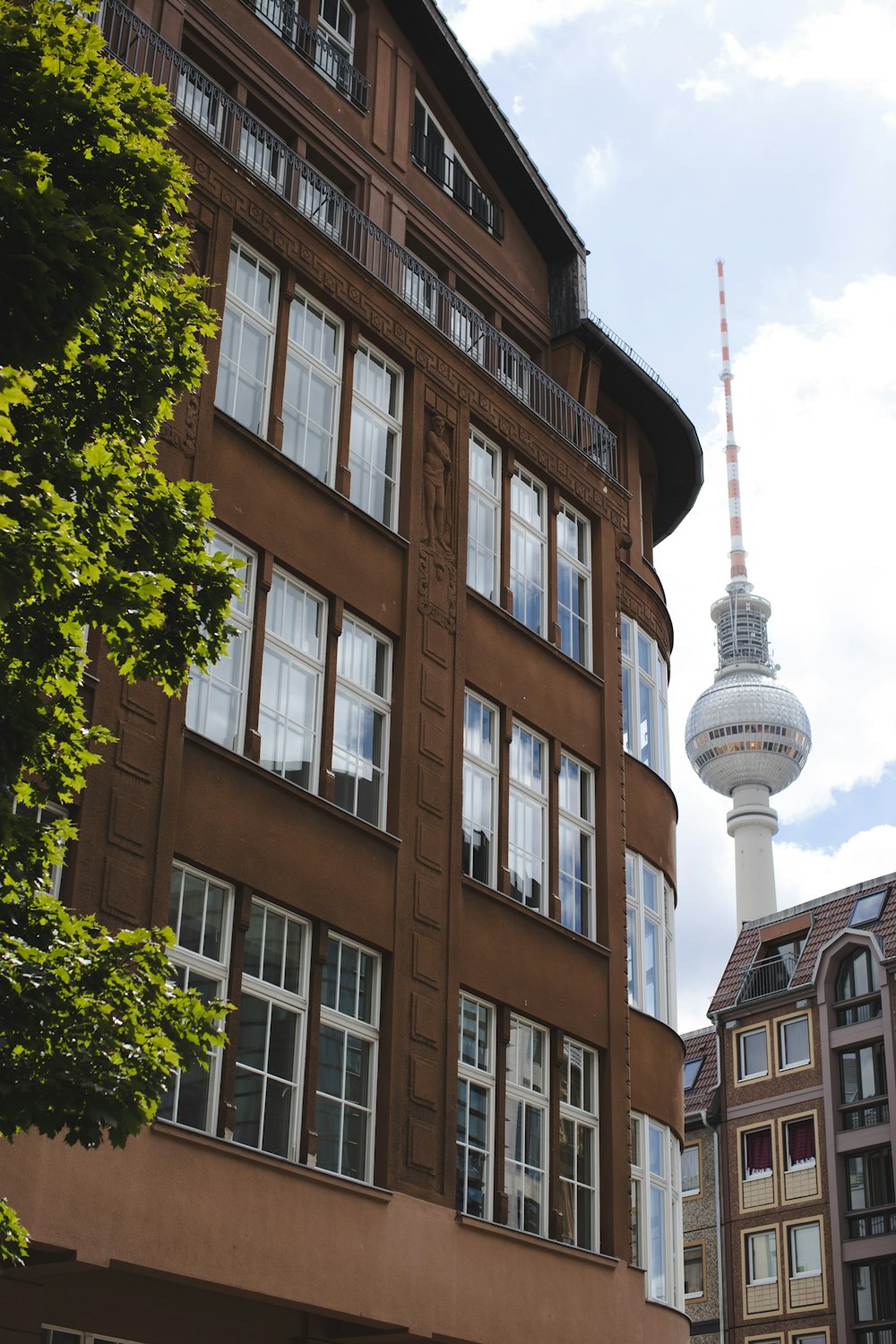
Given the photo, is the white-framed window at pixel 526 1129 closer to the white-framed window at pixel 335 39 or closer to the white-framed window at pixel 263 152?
the white-framed window at pixel 263 152

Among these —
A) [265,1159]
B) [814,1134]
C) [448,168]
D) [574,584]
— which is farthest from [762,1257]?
[265,1159]

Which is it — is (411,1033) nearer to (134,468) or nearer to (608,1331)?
(608,1331)

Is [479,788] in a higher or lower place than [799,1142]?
lower

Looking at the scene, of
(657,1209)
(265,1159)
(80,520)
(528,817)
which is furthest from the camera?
(657,1209)

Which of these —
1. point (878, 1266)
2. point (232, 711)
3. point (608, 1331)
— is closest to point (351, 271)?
point (232, 711)

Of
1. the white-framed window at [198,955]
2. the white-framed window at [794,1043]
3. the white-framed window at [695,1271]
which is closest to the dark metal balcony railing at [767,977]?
the white-framed window at [794,1043]

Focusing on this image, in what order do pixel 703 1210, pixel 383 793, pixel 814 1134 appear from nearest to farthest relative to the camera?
1. pixel 383 793
2. pixel 814 1134
3. pixel 703 1210

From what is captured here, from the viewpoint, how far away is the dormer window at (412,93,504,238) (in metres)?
26.0

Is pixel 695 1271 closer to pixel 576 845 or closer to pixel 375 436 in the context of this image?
pixel 576 845

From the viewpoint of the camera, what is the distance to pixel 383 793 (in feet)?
63.6

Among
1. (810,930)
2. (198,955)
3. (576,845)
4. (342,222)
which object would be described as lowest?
(198,955)

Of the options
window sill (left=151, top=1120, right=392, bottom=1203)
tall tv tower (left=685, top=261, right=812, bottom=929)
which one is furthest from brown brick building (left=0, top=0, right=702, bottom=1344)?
tall tv tower (left=685, top=261, right=812, bottom=929)

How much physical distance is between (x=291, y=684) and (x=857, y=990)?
3672cm

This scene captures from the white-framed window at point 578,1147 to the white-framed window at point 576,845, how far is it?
1693 millimetres
